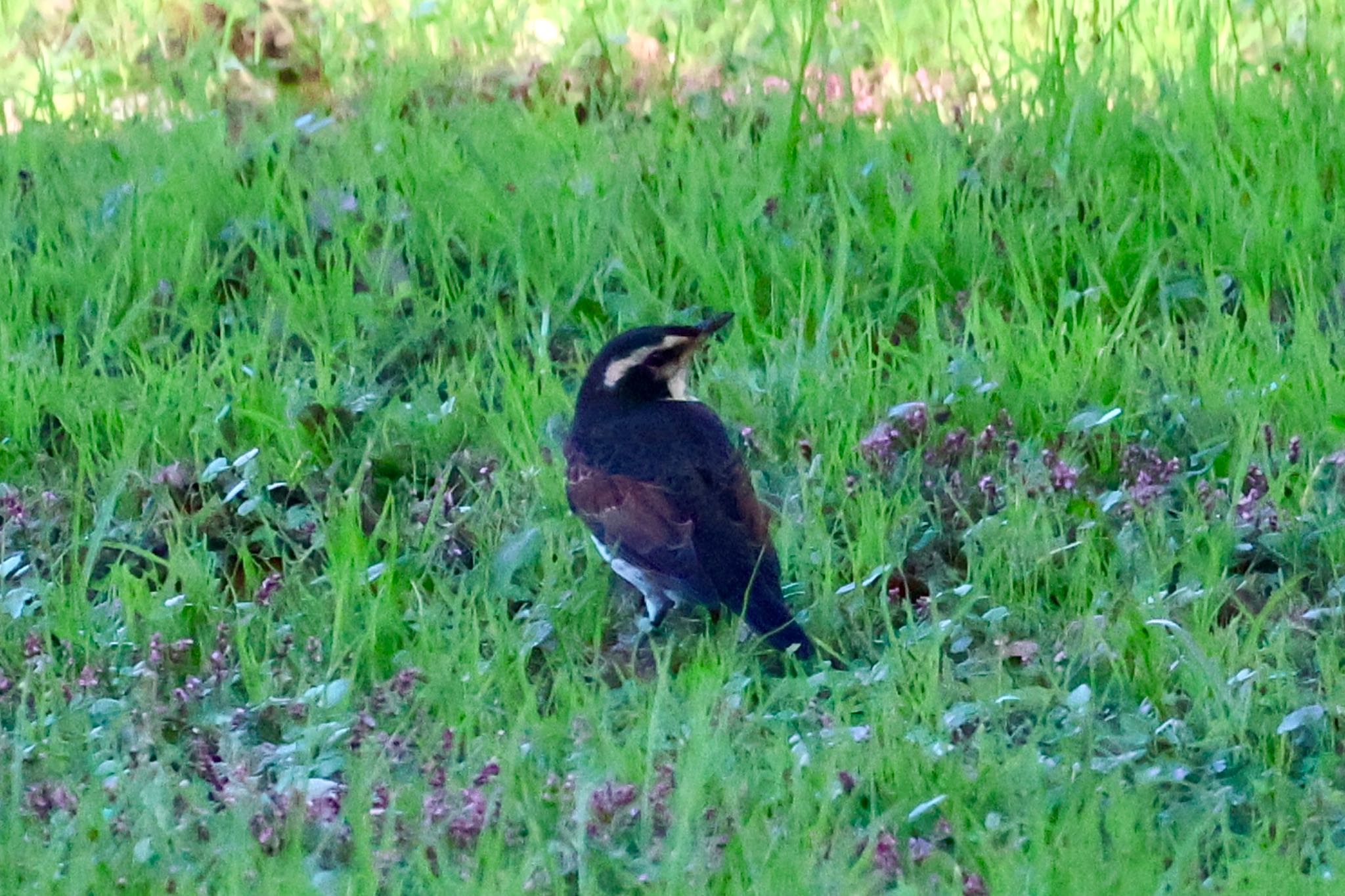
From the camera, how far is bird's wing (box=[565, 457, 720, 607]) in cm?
517

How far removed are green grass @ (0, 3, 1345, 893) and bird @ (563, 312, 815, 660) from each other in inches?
6.6

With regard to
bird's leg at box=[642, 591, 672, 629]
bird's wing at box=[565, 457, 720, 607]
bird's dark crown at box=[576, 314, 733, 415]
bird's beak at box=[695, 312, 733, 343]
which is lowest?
bird's leg at box=[642, 591, 672, 629]

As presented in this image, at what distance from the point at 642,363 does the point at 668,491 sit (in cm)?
53

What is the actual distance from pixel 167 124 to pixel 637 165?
2125mm

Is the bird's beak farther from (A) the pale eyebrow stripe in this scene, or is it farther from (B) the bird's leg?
(B) the bird's leg

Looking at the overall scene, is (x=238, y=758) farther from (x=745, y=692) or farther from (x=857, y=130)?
(x=857, y=130)

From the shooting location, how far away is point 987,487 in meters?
5.75

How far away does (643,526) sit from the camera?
530 cm

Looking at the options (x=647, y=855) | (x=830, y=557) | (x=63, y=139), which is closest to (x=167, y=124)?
(x=63, y=139)

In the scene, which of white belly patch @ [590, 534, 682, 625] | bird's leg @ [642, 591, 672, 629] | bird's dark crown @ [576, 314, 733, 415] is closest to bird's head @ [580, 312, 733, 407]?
bird's dark crown @ [576, 314, 733, 415]

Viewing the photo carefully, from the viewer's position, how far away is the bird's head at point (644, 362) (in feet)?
19.0

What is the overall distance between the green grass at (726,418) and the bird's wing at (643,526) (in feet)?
0.64

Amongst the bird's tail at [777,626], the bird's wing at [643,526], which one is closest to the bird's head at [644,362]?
the bird's wing at [643,526]

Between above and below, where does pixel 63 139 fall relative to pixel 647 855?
above
